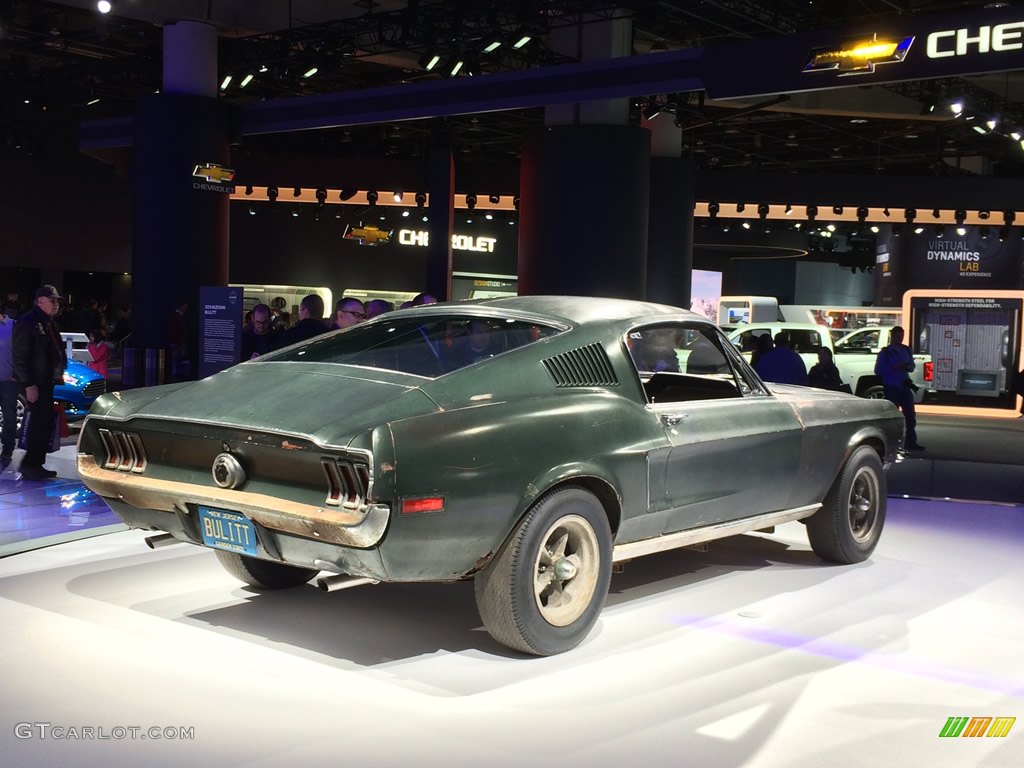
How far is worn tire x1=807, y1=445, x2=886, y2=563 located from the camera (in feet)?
21.6

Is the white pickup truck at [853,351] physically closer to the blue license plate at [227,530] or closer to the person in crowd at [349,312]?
the person in crowd at [349,312]

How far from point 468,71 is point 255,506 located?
16277 mm

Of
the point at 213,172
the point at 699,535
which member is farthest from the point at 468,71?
the point at 699,535

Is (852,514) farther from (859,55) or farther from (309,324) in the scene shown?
(859,55)

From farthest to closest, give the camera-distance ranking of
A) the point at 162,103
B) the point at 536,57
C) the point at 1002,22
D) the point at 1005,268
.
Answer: the point at 1005,268
the point at 536,57
the point at 162,103
the point at 1002,22

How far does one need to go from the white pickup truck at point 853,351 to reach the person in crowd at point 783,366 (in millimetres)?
7651


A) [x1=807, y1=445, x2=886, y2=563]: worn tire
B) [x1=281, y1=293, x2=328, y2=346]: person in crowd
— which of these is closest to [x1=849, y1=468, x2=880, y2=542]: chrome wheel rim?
[x1=807, y1=445, x2=886, y2=563]: worn tire

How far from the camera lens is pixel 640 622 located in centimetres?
532

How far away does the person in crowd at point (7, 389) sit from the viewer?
979 centimetres

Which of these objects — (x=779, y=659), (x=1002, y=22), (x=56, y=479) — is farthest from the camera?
(x=1002, y=22)

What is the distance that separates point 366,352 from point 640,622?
6.02 ft

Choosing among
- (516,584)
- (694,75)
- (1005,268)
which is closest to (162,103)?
(694,75)

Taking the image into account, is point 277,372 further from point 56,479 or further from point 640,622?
point 56,479

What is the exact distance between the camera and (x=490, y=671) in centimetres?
452
